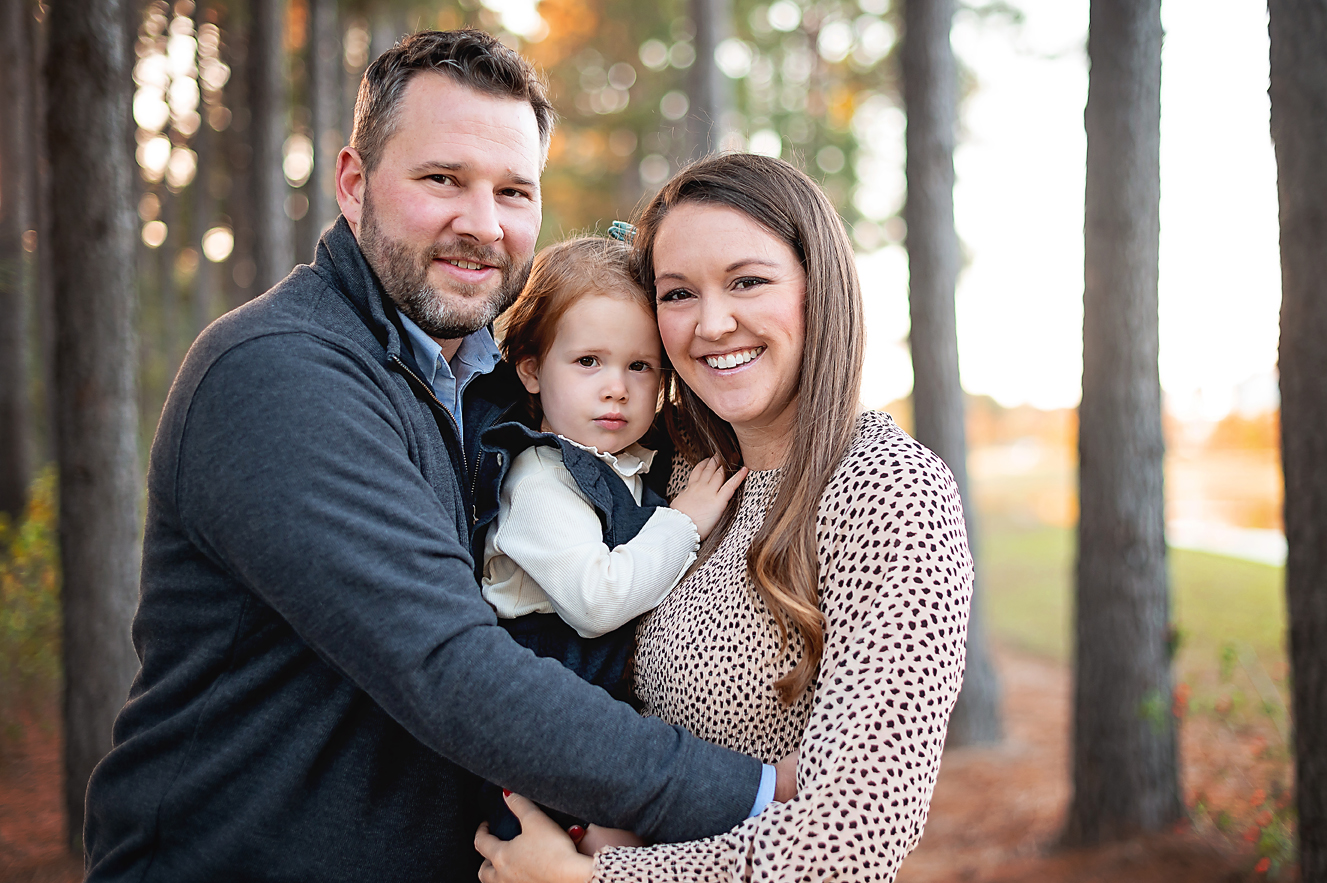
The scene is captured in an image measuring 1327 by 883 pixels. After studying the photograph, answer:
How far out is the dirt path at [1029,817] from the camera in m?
5.11

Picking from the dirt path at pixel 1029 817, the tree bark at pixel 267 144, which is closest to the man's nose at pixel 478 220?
the dirt path at pixel 1029 817

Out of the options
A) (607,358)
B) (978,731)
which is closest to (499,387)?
(607,358)

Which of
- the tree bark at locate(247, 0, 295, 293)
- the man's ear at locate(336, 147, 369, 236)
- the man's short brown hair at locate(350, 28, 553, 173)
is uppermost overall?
the tree bark at locate(247, 0, 295, 293)

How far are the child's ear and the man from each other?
478mm

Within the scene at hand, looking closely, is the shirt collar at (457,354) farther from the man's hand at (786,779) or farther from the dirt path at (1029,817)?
the dirt path at (1029,817)

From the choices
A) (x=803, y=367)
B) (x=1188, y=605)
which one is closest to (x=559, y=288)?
(x=803, y=367)

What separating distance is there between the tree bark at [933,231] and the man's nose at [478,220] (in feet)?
18.4

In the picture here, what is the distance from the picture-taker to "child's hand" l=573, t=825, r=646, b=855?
6.16ft

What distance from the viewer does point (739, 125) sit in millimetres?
13984

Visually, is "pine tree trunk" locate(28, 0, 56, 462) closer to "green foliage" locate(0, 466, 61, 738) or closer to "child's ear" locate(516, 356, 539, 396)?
"green foliage" locate(0, 466, 61, 738)

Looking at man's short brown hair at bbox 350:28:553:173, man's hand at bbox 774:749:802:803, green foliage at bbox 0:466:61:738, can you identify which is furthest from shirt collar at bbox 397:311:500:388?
green foliage at bbox 0:466:61:738

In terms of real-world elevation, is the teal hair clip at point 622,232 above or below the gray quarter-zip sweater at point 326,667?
above

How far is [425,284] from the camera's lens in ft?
7.12

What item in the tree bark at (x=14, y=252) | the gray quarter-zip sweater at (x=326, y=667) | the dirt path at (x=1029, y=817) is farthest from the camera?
the tree bark at (x=14, y=252)
